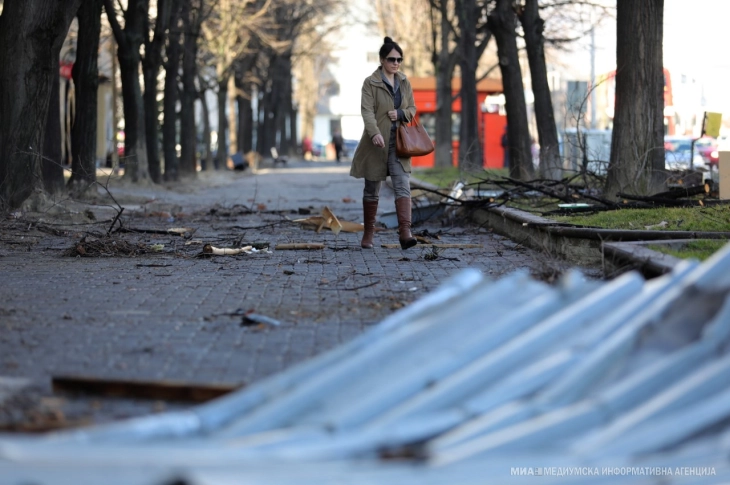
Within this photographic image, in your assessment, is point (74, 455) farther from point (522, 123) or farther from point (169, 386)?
point (522, 123)

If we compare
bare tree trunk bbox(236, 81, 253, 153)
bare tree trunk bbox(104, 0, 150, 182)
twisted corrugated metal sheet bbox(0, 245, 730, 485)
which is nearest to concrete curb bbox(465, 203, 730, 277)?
twisted corrugated metal sheet bbox(0, 245, 730, 485)

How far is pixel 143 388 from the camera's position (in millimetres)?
4789

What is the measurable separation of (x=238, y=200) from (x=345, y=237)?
1066 centimetres

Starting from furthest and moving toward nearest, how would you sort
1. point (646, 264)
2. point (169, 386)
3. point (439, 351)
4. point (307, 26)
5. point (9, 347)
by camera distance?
point (307, 26) → point (646, 264) → point (9, 347) → point (169, 386) → point (439, 351)

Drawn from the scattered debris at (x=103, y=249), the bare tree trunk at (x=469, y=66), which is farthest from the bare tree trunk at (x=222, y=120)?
the scattered debris at (x=103, y=249)

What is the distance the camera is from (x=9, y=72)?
599 inches

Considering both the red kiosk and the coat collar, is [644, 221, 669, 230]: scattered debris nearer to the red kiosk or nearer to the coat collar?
the coat collar

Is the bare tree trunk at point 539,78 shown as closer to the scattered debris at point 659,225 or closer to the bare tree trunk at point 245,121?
the scattered debris at point 659,225

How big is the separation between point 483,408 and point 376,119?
25.5ft

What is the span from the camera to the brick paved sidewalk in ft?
17.8

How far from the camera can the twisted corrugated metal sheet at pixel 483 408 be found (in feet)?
11.5

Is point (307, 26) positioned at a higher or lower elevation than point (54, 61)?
higher

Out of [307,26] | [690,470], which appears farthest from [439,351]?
[307,26]

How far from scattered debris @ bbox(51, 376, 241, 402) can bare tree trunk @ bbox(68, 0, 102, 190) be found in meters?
16.1
